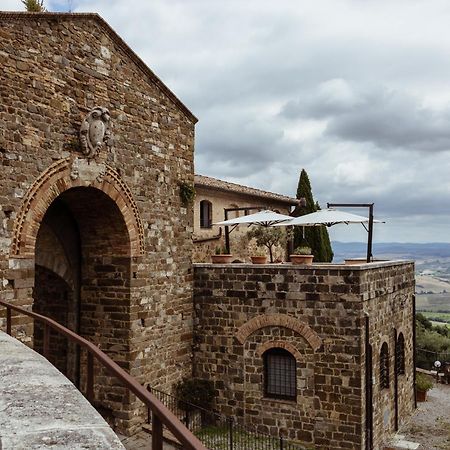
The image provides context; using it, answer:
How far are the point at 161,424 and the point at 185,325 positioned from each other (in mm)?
12053

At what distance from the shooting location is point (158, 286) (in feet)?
43.4

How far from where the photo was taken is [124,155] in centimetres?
1226

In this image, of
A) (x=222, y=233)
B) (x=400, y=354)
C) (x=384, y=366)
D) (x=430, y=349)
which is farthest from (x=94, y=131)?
(x=430, y=349)

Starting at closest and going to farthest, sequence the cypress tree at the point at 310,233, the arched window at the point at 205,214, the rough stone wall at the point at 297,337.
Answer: the rough stone wall at the point at 297,337
the arched window at the point at 205,214
the cypress tree at the point at 310,233

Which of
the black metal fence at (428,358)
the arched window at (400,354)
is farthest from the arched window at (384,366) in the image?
the black metal fence at (428,358)

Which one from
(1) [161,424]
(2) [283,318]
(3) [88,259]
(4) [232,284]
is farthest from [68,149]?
(1) [161,424]

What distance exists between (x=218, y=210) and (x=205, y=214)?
768 mm

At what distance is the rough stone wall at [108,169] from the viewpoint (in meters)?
9.65

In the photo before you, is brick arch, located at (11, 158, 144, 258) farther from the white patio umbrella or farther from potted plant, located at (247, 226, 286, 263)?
potted plant, located at (247, 226, 286, 263)

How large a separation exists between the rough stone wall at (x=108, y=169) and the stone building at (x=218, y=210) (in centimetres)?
485

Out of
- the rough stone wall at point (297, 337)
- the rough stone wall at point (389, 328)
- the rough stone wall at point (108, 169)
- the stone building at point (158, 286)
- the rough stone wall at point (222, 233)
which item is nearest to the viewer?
the rough stone wall at point (108, 169)

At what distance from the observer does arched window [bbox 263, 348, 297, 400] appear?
1330 cm

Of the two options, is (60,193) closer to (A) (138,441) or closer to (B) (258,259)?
(A) (138,441)

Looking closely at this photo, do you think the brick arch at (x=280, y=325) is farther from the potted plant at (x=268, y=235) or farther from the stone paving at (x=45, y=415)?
the stone paving at (x=45, y=415)
